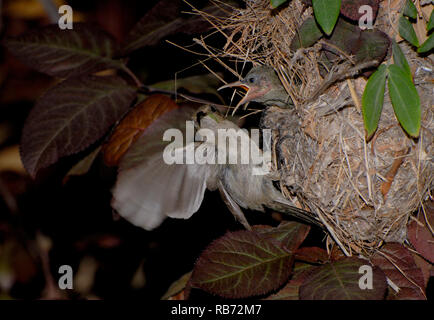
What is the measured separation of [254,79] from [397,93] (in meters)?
0.59

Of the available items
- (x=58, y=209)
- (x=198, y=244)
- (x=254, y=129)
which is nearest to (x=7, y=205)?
(x=58, y=209)

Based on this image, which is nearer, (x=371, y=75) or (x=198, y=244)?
(x=371, y=75)

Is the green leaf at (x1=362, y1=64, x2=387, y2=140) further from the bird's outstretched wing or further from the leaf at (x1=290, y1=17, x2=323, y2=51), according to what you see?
the bird's outstretched wing

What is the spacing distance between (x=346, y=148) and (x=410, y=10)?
0.42 m

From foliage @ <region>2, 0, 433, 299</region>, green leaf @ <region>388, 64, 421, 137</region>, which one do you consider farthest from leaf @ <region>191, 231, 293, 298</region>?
green leaf @ <region>388, 64, 421, 137</region>

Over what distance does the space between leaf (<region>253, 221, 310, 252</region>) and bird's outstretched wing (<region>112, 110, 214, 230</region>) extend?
0.89 feet

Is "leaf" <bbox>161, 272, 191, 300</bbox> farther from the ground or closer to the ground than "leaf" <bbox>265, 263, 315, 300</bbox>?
closer to the ground

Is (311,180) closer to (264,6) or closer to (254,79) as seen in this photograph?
(254,79)

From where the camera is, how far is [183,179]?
1674 millimetres

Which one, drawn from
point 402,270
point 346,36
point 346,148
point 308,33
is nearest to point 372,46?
point 346,36

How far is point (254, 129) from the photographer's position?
5.66 feet

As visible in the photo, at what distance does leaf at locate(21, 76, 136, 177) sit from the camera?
1.46 meters

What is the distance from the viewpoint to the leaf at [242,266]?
1.26 m

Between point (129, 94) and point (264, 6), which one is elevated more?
point (264, 6)
